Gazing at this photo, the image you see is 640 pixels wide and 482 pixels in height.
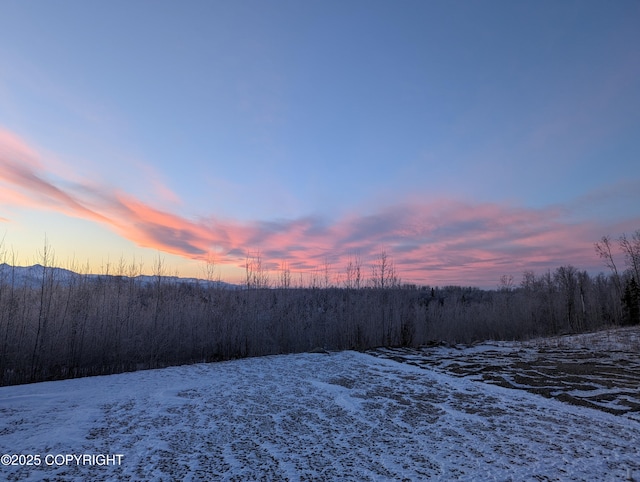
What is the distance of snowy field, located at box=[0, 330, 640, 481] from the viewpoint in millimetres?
2459

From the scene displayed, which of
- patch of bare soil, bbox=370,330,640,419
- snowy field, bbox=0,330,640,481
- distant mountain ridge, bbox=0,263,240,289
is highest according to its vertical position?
distant mountain ridge, bbox=0,263,240,289

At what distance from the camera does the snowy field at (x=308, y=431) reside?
2.46 meters

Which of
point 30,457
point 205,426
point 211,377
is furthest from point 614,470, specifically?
point 211,377

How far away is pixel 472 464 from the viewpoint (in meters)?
2.54

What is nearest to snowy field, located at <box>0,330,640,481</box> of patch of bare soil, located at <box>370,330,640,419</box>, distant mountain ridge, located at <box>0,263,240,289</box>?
patch of bare soil, located at <box>370,330,640,419</box>

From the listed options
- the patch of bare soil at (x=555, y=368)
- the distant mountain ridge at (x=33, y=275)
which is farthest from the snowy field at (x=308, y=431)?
the distant mountain ridge at (x=33, y=275)

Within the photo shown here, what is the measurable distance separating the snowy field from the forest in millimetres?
1529

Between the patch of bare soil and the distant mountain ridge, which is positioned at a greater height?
the distant mountain ridge

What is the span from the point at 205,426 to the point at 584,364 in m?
7.17

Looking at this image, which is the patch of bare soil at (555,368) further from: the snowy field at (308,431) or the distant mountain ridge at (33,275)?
the distant mountain ridge at (33,275)

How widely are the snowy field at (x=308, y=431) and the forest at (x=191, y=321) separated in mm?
1529

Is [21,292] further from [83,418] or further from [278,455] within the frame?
[278,455]

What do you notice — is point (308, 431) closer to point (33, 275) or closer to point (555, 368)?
point (555, 368)

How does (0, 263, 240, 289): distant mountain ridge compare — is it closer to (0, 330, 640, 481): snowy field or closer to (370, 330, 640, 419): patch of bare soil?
(0, 330, 640, 481): snowy field
